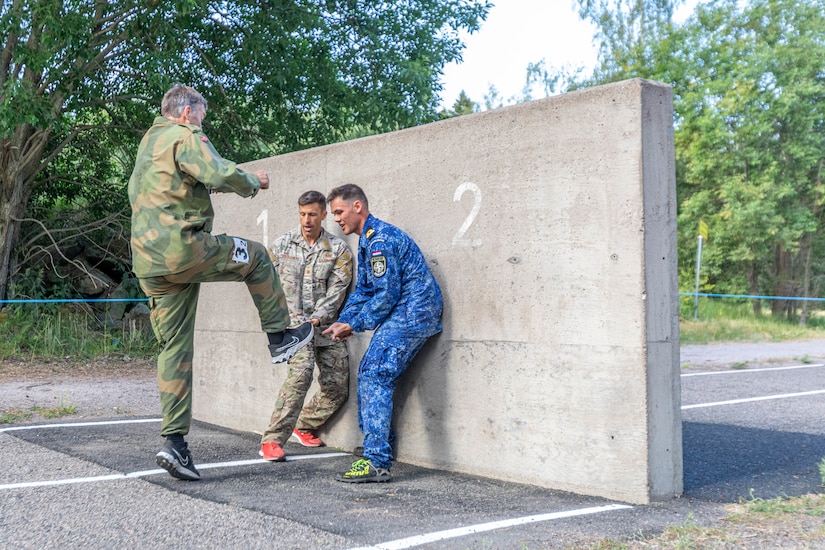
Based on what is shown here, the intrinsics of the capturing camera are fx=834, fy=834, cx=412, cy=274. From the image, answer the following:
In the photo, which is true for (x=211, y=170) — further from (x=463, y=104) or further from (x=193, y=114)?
(x=463, y=104)

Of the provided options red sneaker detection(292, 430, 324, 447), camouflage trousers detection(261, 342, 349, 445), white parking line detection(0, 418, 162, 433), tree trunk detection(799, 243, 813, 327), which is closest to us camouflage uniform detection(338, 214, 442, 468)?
camouflage trousers detection(261, 342, 349, 445)

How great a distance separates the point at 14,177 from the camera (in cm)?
1335

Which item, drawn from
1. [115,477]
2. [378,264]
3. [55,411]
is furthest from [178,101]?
[55,411]

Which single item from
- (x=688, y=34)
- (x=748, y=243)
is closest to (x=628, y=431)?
(x=748, y=243)

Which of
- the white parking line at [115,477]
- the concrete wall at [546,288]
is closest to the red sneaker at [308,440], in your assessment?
the concrete wall at [546,288]

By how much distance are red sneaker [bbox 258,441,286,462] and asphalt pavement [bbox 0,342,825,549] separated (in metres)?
0.07

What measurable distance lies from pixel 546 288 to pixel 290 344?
4.99 feet

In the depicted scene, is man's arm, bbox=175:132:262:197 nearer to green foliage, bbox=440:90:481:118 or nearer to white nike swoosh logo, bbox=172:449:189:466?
white nike swoosh logo, bbox=172:449:189:466

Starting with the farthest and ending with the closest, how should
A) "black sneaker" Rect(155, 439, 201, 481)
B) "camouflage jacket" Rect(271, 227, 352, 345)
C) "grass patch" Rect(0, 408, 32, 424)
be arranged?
1. "grass patch" Rect(0, 408, 32, 424)
2. "camouflage jacket" Rect(271, 227, 352, 345)
3. "black sneaker" Rect(155, 439, 201, 481)

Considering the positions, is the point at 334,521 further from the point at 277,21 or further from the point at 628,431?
the point at 277,21

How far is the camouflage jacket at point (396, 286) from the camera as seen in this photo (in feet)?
16.2

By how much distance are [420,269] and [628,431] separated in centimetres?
158

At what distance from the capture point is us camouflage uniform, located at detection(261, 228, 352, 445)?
5648mm

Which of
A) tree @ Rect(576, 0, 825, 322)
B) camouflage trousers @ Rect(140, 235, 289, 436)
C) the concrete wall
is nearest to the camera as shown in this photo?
the concrete wall
